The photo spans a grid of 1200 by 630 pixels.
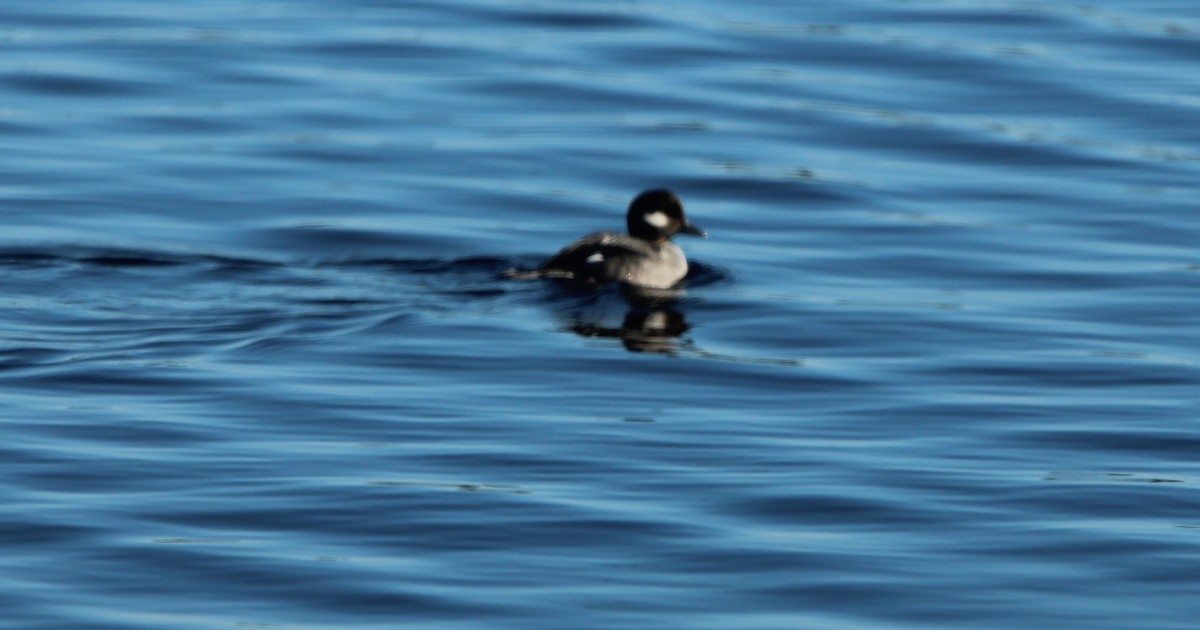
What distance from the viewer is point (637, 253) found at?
15.1 m

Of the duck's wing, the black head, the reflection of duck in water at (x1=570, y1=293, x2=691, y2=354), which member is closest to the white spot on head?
the black head

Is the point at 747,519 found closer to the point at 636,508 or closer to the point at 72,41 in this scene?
the point at 636,508

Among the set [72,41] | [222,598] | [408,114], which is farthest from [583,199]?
[222,598]

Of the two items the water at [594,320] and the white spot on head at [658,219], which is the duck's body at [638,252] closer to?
the white spot on head at [658,219]

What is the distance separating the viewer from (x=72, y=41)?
22.7 meters

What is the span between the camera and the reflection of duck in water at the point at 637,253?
1480 centimetres

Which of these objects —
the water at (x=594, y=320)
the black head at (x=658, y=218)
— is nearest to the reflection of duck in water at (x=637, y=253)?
the black head at (x=658, y=218)

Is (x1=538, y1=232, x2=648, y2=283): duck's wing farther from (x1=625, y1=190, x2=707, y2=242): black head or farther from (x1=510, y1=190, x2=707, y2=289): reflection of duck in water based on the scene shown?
(x1=625, y1=190, x2=707, y2=242): black head

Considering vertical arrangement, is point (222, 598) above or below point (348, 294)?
below

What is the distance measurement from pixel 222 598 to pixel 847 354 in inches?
211

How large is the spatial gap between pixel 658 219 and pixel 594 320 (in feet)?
5.39

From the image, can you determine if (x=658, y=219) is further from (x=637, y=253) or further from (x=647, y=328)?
(x=647, y=328)

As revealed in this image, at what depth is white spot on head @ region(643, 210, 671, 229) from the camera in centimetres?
1559

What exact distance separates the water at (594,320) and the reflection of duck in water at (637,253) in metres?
0.22
